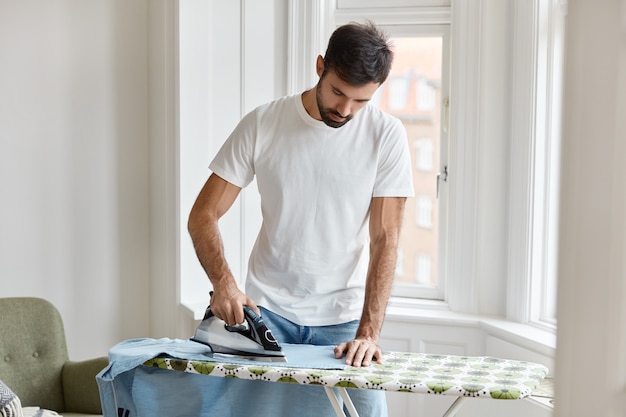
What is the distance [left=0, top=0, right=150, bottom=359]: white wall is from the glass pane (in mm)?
1090

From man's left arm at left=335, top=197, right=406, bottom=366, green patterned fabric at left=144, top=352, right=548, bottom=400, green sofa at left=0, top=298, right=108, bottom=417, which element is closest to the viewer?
green patterned fabric at left=144, top=352, right=548, bottom=400

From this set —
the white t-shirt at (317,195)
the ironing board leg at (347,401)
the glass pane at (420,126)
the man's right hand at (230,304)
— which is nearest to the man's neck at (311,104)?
the white t-shirt at (317,195)

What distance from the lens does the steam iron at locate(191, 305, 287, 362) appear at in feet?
6.95

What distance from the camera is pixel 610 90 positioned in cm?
Answer: 73

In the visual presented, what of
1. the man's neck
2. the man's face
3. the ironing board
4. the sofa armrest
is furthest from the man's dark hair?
the sofa armrest

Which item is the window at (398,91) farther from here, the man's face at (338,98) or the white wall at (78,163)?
the man's face at (338,98)

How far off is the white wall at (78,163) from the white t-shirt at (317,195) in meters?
1.22

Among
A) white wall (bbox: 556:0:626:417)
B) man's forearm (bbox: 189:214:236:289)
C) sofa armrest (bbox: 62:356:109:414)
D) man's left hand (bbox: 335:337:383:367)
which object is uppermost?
white wall (bbox: 556:0:626:417)

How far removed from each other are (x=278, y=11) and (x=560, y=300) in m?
2.92

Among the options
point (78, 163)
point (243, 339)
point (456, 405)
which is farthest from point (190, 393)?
point (78, 163)

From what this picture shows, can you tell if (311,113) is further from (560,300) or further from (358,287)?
(560,300)

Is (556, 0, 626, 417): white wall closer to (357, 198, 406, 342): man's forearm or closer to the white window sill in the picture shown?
(357, 198, 406, 342): man's forearm

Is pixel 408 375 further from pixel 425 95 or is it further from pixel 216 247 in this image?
pixel 425 95

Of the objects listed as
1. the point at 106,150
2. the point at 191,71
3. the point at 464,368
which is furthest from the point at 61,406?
the point at 464,368
